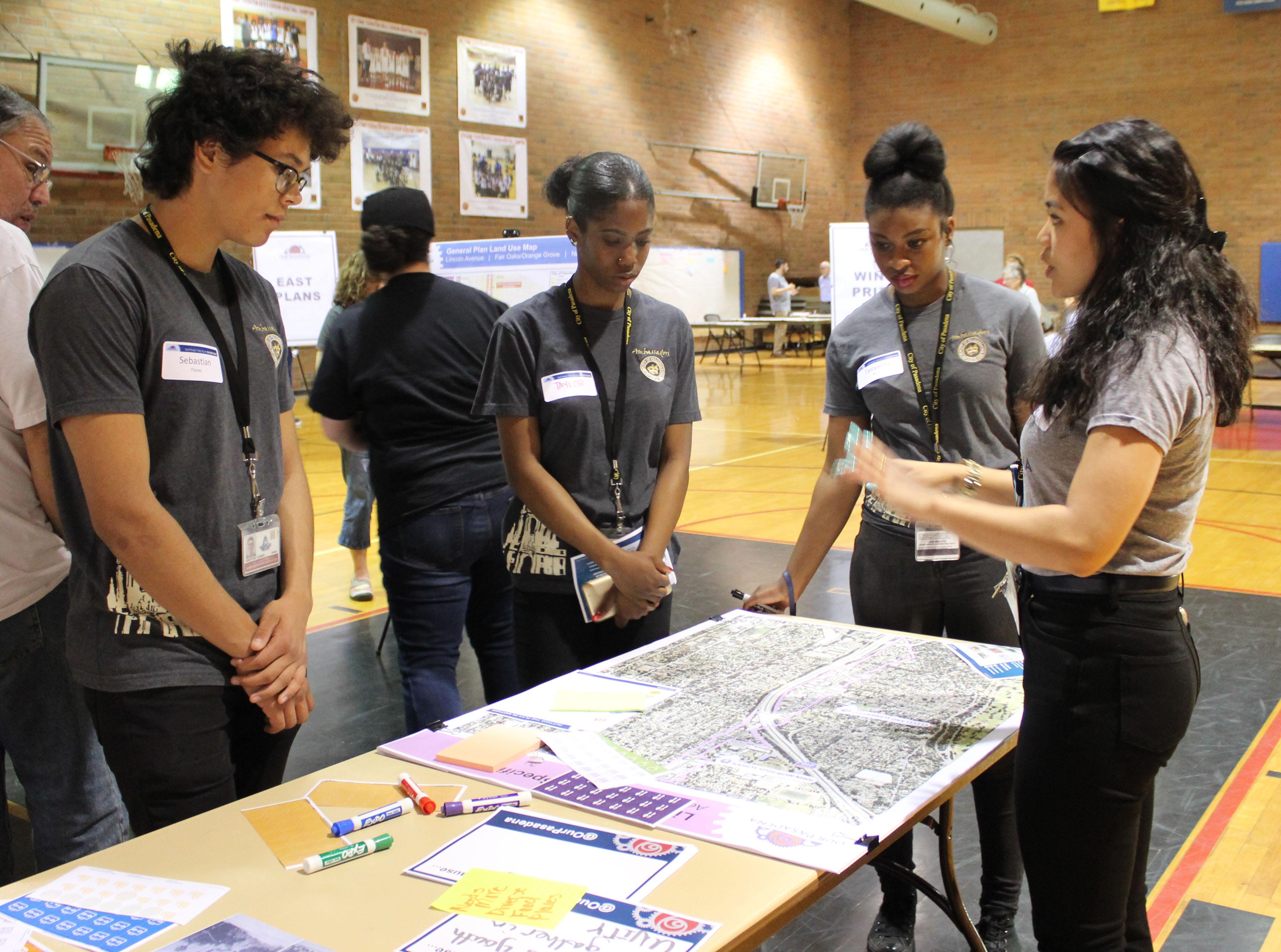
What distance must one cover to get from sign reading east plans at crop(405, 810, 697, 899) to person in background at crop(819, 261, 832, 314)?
1391 centimetres

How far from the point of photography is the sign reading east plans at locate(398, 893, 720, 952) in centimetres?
98

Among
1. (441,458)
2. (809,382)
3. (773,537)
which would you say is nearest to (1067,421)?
(441,458)

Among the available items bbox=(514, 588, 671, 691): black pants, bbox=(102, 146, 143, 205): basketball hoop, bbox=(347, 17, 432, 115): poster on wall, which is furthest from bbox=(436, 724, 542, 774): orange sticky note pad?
bbox=(347, 17, 432, 115): poster on wall

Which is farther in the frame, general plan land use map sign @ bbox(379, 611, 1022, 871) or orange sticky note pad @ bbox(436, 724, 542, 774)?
orange sticky note pad @ bbox(436, 724, 542, 774)

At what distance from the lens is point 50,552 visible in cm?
185

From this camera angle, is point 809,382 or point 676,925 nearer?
point 676,925

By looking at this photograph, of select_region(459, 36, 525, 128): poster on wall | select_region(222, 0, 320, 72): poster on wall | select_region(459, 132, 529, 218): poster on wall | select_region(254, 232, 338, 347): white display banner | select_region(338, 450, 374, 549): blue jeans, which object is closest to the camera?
select_region(338, 450, 374, 549): blue jeans

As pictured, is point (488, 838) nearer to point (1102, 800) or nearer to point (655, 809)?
point (655, 809)

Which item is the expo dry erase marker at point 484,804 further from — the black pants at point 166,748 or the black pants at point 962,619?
the black pants at point 962,619

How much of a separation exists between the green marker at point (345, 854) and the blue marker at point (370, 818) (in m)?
0.03

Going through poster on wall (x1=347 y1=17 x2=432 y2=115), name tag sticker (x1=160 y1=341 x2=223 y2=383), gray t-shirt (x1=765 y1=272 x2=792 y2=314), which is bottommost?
name tag sticker (x1=160 y1=341 x2=223 y2=383)

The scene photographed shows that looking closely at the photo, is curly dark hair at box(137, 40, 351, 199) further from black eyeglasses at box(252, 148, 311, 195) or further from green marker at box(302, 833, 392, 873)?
green marker at box(302, 833, 392, 873)

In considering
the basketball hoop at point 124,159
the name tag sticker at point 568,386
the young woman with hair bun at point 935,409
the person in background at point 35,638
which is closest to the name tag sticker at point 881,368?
the young woman with hair bun at point 935,409

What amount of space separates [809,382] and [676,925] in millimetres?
12695
